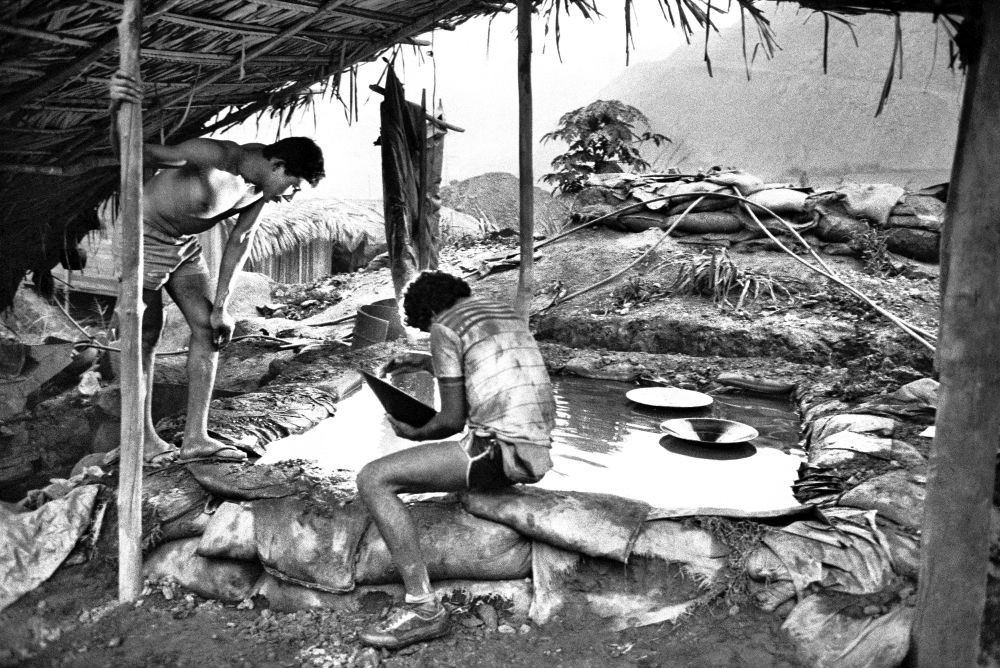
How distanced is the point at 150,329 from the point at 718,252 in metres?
5.54

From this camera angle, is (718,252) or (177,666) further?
(718,252)

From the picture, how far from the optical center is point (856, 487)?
2947mm

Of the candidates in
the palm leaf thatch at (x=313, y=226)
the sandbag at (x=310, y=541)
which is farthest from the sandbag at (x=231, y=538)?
the palm leaf thatch at (x=313, y=226)

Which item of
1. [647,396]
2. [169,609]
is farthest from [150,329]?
[647,396]

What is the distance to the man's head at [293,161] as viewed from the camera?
3.19m

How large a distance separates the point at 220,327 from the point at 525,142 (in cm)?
195

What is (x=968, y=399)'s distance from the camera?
6.45 ft

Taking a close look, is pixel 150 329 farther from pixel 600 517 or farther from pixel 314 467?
pixel 600 517

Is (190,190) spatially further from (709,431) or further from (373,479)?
(709,431)

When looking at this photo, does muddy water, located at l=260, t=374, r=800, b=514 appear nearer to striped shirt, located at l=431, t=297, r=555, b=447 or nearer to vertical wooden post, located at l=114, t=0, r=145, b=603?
striped shirt, located at l=431, t=297, r=555, b=447

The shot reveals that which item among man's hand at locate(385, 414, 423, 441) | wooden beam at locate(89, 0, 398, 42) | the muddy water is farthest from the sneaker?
wooden beam at locate(89, 0, 398, 42)

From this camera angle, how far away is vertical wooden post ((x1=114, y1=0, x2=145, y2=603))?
2572 mm

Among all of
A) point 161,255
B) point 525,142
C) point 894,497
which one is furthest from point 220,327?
point 894,497

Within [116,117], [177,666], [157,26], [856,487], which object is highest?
[157,26]
